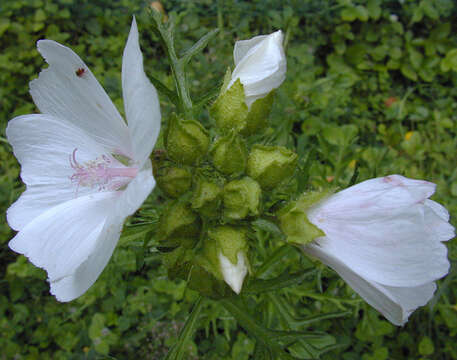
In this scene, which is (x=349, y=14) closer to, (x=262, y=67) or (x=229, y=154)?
(x=262, y=67)

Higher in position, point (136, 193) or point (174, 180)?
point (136, 193)

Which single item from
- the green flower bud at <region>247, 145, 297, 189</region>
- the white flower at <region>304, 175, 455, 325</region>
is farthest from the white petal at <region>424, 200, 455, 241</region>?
the green flower bud at <region>247, 145, 297, 189</region>

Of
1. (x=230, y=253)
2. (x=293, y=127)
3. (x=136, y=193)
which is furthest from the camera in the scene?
(x=293, y=127)

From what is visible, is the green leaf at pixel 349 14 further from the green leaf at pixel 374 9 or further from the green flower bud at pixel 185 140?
the green flower bud at pixel 185 140

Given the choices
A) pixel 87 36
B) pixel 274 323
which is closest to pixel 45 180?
pixel 274 323

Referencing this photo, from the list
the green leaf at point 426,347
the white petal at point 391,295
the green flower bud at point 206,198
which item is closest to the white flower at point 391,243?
the white petal at point 391,295

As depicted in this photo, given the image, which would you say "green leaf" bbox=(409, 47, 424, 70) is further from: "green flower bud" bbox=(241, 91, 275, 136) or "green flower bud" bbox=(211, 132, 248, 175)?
"green flower bud" bbox=(211, 132, 248, 175)

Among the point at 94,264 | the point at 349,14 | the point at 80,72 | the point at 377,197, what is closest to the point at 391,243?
the point at 377,197
